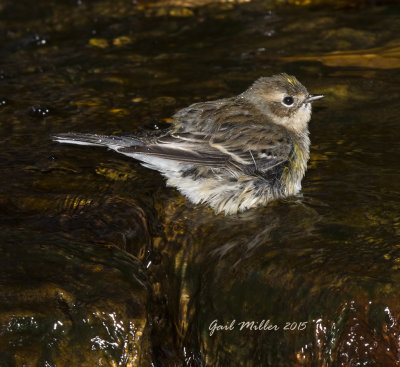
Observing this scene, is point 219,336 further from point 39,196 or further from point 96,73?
point 96,73

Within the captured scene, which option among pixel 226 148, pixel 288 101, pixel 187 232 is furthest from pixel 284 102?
pixel 187 232

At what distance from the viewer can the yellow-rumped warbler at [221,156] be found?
6.43 metres

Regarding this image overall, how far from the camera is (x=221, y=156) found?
6469mm

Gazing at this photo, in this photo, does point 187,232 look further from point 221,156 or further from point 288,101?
point 288,101

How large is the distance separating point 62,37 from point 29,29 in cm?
68

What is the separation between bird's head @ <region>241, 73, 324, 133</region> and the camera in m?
7.18

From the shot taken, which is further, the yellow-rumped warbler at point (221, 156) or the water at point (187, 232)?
the yellow-rumped warbler at point (221, 156)

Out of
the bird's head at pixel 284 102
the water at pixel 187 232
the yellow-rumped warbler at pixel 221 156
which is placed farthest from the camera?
the bird's head at pixel 284 102

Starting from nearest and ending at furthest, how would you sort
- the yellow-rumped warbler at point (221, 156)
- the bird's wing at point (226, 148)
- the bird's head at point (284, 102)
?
the bird's wing at point (226, 148) < the yellow-rumped warbler at point (221, 156) < the bird's head at point (284, 102)

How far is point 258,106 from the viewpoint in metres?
7.18

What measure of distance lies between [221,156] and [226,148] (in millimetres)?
91

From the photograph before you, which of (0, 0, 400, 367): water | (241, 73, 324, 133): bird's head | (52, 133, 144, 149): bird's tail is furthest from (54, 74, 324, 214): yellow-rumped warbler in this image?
(241, 73, 324, 133): bird's head

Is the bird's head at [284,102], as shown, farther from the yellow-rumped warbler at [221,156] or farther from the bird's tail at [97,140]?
the bird's tail at [97,140]

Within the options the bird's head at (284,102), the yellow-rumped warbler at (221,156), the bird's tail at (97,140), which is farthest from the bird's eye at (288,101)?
the bird's tail at (97,140)
